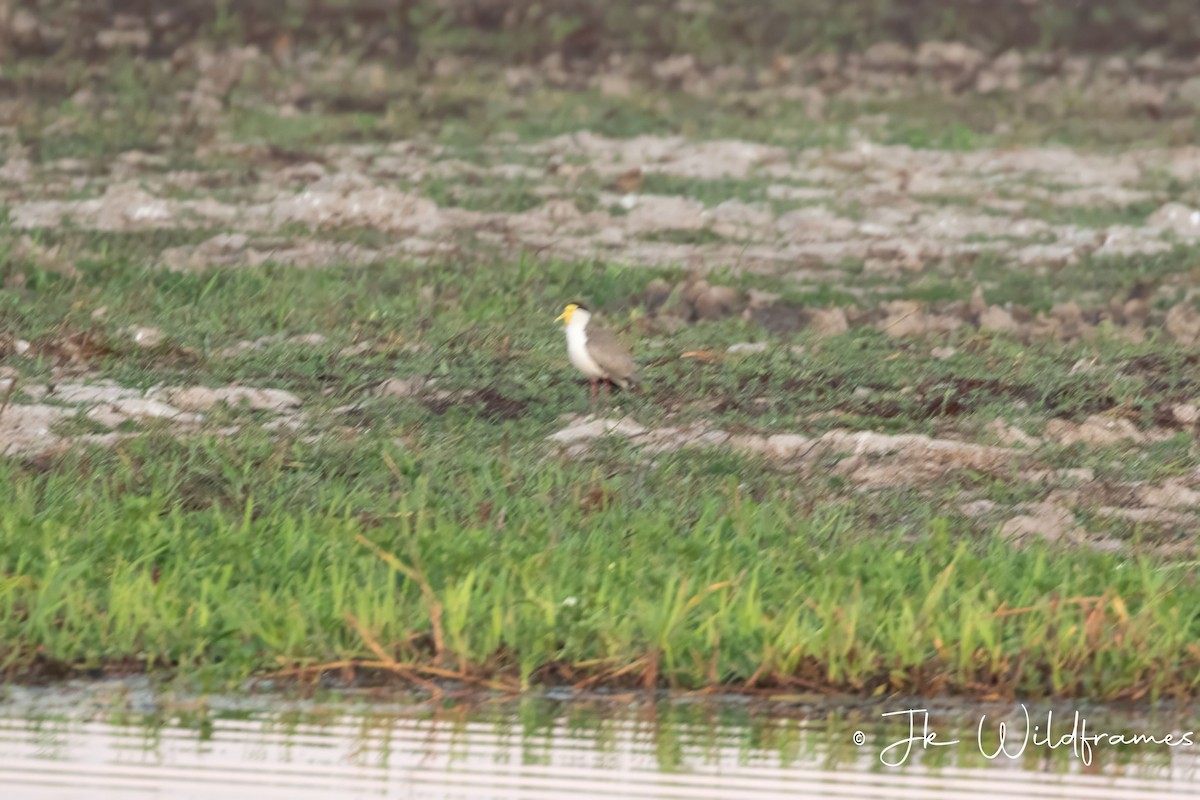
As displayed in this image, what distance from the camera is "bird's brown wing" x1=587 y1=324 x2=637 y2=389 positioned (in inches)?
343

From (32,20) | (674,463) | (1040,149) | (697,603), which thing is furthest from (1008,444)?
(32,20)

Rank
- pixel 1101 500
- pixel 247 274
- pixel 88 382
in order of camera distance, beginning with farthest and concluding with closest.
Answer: pixel 247 274 → pixel 88 382 → pixel 1101 500

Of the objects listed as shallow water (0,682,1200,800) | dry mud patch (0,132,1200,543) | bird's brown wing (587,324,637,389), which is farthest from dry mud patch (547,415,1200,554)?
shallow water (0,682,1200,800)

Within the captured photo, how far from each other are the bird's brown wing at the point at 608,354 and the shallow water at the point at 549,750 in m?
2.87

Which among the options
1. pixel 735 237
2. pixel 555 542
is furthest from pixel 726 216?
pixel 555 542

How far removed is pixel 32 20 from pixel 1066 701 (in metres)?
13.2

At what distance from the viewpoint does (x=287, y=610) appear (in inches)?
243

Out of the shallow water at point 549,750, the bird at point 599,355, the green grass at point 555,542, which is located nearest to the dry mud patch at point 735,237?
the green grass at point 555,542

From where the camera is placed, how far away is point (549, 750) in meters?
5.44

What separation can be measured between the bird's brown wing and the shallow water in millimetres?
2873

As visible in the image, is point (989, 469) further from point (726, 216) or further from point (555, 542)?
point (726, 216)

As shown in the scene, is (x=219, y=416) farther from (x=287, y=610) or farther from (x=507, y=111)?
(x=507, y=111)

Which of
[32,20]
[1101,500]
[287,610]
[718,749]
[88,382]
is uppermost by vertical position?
[32,20]

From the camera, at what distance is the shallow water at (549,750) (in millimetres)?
5098
